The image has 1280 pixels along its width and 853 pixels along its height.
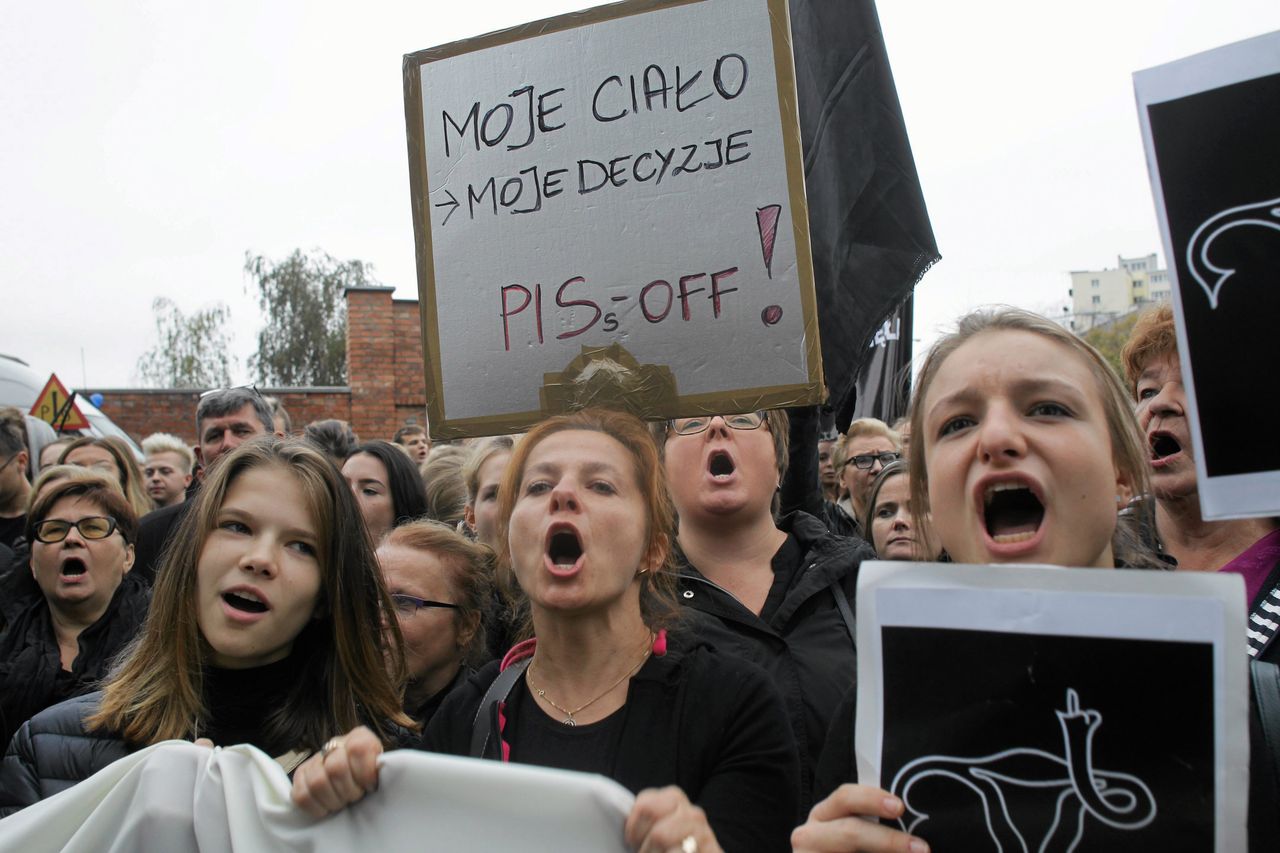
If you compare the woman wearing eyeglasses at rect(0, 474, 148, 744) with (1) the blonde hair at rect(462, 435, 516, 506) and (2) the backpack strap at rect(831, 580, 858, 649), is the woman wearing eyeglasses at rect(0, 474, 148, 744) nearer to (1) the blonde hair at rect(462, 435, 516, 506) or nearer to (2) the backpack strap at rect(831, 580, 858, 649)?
(1) the blonde hair at rect(462, 435, 516, 506)

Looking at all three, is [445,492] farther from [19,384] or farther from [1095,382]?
[19,384]

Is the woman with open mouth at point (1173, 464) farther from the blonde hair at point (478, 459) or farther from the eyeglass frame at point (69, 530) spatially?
A: the eyeglass frame at point (69, 530)

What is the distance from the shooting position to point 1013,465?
1320 mm

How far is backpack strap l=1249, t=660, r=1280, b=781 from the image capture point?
4.08ft

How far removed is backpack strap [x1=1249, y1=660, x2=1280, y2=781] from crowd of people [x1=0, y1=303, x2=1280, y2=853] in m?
0.02

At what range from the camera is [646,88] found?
2078 mm

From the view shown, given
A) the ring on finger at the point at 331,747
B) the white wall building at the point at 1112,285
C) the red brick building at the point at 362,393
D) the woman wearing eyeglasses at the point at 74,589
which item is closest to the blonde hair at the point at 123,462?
the woman wearing eyeglasses at the point at 74,589

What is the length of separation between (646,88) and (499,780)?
131cm

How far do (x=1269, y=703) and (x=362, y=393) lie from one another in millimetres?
12343

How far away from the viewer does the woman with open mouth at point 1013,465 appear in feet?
4.12

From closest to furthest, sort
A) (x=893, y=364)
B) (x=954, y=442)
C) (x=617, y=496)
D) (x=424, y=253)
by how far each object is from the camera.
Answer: (x=954, y=442), (x=617, y=496), (x=424, y=253), (x=893, y=364)

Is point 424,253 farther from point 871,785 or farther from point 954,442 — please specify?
point 871,785

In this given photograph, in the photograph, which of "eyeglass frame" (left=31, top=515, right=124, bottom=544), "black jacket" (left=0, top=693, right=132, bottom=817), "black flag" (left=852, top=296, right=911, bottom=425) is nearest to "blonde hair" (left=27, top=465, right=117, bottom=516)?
"eyeglass frame" (left=31, top=515, right=124, bottom=544)

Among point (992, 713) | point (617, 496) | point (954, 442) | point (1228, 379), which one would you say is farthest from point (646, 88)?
point (992, 713)
